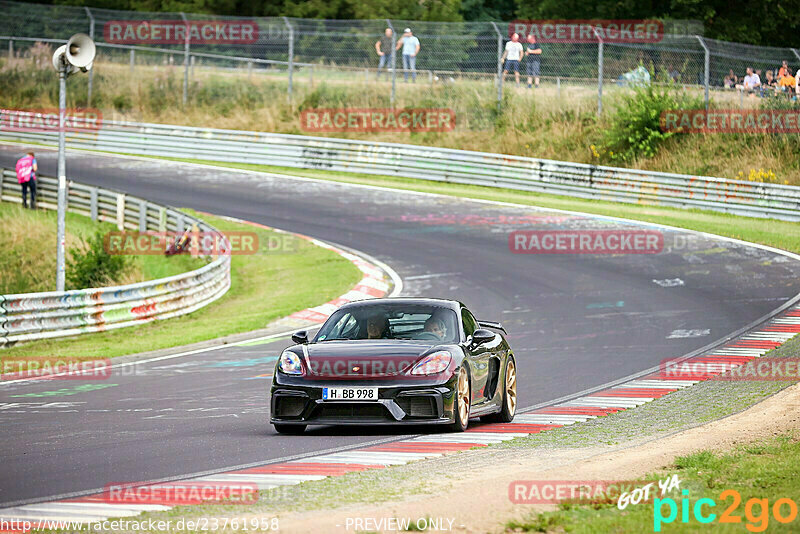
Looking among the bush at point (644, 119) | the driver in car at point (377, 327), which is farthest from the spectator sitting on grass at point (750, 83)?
the driver in car at point (377, 327)

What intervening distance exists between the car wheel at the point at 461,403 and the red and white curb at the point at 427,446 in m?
0.08

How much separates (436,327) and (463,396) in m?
0.88

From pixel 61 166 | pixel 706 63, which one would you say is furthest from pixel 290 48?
pixel 61 166

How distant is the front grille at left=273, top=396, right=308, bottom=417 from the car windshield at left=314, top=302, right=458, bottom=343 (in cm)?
103

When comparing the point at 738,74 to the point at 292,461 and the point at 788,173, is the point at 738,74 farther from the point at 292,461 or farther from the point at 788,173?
the point at 292,461

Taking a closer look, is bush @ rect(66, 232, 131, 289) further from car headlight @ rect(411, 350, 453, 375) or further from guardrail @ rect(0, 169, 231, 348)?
car headlight @ rect(411, 350, 453, 375)

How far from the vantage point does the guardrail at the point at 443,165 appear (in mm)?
30531

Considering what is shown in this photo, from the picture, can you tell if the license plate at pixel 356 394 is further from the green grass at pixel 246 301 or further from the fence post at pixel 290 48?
the fence post at pixel 290 48

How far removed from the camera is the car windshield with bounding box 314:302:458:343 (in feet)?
35.8

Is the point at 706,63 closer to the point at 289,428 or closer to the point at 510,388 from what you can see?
the point at 510,388

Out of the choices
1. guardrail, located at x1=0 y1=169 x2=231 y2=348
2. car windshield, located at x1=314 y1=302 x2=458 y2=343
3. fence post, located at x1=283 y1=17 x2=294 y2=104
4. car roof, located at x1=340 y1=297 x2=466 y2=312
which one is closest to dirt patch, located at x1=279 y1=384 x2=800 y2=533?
car windshield, located at x1=314 y1=302 x2=458 y2=343

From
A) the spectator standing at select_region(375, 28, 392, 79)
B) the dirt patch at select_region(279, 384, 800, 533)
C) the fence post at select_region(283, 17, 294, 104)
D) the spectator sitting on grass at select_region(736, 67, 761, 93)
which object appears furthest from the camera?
the fence post at select_region(283, 17, 294, 104)

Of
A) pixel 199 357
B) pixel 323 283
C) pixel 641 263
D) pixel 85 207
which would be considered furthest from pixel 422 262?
pixel 85 207

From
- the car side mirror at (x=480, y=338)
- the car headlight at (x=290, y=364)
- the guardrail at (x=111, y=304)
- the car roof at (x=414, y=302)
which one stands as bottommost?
the guardrail at (x=111, y=304)
